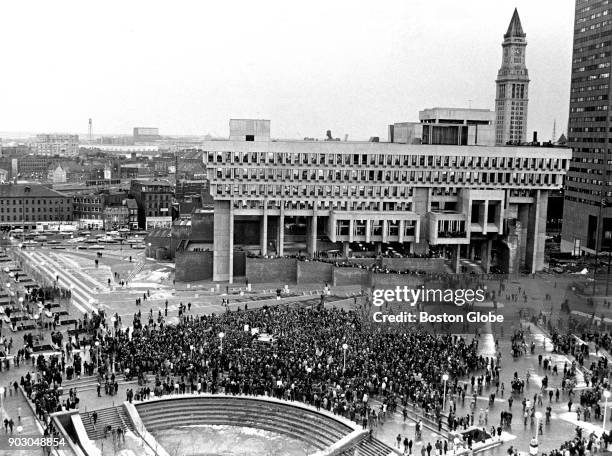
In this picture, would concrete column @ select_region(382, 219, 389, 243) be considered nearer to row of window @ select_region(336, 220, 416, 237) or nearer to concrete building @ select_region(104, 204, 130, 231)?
row of window @ select_region(336, 220, 416, 237)

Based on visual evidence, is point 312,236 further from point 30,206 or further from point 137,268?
point 30,206

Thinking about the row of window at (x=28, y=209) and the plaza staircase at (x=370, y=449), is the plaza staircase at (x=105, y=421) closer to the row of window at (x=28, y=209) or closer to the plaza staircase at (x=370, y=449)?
the plaza staircase at (x=370, y=449)

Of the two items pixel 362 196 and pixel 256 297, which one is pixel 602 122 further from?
pixel 256 297

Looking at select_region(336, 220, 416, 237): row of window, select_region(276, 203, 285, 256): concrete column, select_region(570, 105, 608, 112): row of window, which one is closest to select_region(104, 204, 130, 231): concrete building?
select_region(276, 203, 285, 256): concrete column

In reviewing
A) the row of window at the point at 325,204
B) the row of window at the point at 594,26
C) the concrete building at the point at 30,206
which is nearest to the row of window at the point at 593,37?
the row of window at the point at 594,26

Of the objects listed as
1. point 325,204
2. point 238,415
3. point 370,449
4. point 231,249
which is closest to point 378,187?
point 325,204
